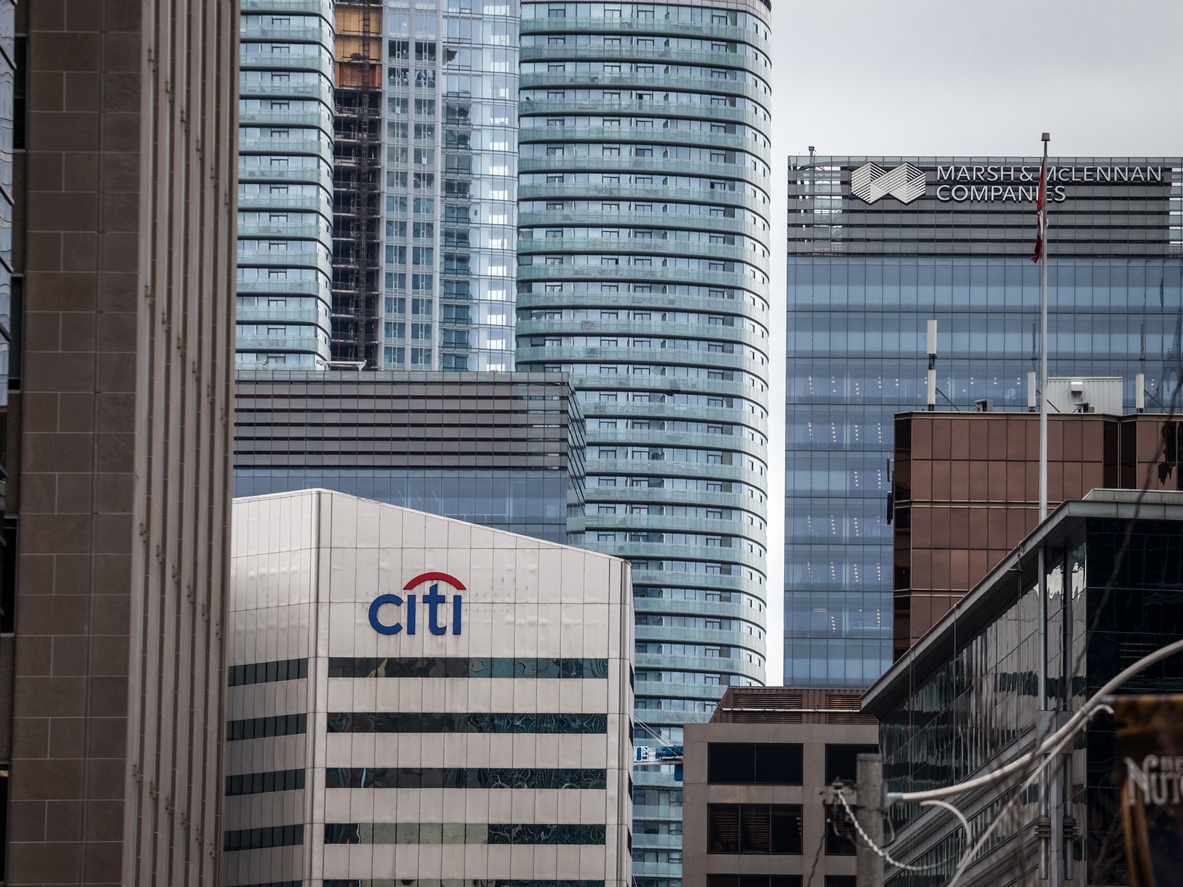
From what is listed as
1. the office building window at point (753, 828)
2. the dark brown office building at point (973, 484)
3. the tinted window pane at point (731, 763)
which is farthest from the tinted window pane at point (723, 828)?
the dark brown office building at point (973, 484)

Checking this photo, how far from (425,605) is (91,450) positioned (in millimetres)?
88447

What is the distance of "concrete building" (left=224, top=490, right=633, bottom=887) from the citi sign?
0.09m

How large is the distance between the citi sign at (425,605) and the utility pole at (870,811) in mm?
120156

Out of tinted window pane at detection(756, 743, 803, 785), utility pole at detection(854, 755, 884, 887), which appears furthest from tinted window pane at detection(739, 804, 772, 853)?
utility pole at detection(854, 755, 884, 887)

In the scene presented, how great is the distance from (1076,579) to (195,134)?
28.4 meters

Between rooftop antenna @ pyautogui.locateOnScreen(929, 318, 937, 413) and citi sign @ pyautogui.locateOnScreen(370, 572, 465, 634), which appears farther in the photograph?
citi sign @ pyautogui.locateOnScreen(370, 572, 465, 634)

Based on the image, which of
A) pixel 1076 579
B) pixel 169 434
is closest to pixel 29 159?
pixel 169 434

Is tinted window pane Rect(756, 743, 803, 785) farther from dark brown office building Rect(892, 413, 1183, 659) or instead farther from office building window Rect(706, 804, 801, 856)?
dark brown office building Rect(892, 413, 1183, 659)

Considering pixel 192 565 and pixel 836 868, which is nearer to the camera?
pixel 192 565

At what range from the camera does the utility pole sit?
67.1ft

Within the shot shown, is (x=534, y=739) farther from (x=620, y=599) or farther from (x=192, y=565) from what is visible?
(x=192, y=565)

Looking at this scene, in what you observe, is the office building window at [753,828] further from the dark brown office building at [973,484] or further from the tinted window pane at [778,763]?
the dark brown office building at [973,484]

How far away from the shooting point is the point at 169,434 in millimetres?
58812

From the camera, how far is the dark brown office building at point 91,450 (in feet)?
169
